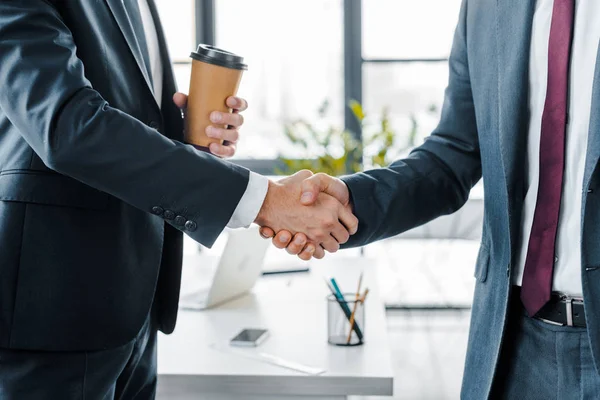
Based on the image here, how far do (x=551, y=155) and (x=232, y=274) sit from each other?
1034 mm

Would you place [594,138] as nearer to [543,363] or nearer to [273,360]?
[543,363]

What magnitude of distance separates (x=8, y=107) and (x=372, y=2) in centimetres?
429

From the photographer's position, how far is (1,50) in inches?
49.8

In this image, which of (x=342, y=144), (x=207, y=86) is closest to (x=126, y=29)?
(x=207, y=86)

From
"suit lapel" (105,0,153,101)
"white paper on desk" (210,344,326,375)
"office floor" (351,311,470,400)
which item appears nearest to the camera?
"suit lapel" (105,0,153,101)

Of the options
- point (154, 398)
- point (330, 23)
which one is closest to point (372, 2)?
point (330, 23)

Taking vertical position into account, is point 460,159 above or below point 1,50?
below

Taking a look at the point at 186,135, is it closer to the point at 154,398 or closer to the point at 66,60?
the point at 66,60

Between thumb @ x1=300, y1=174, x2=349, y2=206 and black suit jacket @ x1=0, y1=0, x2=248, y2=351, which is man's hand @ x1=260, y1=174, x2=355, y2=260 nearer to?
thumb @ x1=300, y1=174, x2=349, y2=206

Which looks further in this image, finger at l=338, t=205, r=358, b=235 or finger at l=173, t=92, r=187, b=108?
finger at l=338, t=205, r=358, b=235

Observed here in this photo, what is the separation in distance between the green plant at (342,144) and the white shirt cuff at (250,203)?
2.83 meters

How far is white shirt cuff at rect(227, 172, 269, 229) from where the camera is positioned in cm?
149

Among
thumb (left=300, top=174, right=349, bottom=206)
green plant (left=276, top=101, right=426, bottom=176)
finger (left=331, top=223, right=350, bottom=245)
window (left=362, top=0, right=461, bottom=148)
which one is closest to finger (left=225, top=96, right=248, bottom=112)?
thumb (left=300, top=174, right=349, bottom=206)

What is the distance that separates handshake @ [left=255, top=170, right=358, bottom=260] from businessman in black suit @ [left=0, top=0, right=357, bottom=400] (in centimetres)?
18
